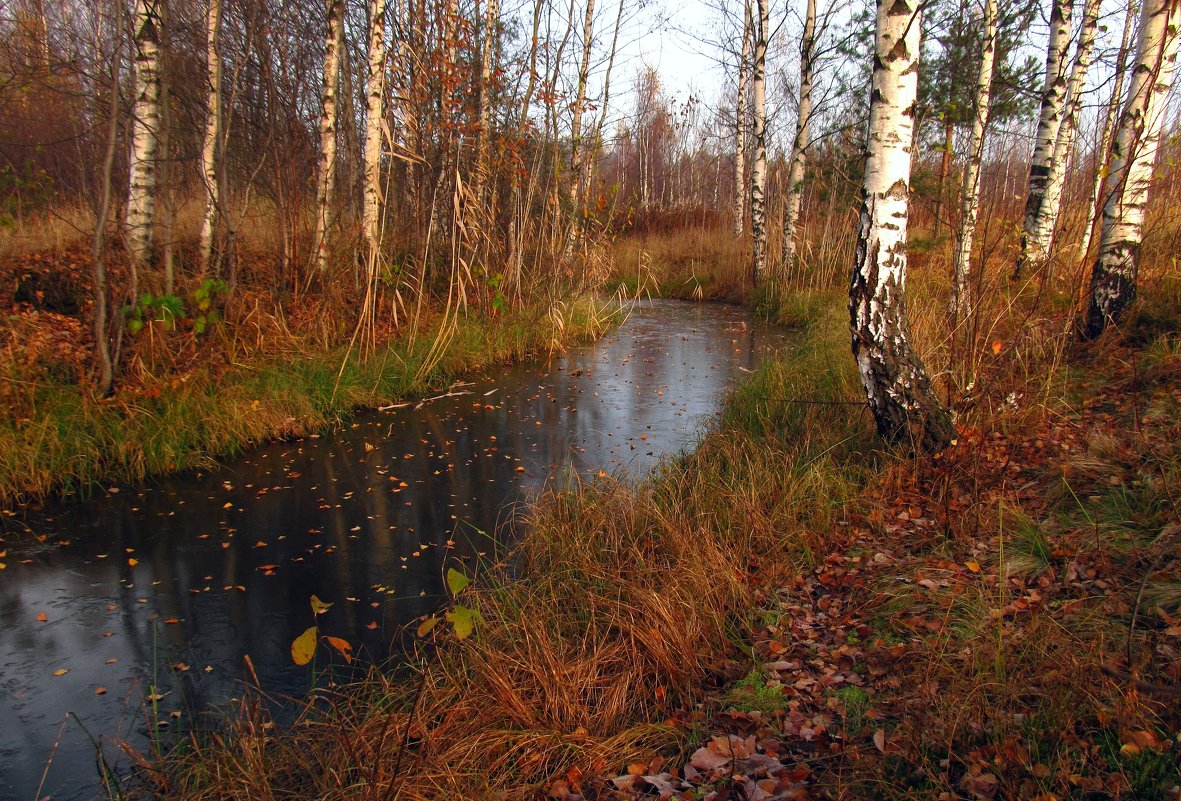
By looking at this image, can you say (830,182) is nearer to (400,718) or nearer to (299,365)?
(299,365)

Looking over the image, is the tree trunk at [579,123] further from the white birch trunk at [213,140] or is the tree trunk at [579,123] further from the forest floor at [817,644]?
the forest floor at [817,644]

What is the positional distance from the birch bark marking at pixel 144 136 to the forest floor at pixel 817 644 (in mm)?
5303

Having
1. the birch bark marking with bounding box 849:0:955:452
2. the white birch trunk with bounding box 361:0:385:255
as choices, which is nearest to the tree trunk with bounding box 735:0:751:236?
the white birch trunk with bounding box 361:0:385:255

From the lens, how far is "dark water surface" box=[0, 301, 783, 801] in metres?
3.48

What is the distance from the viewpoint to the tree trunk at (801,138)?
12.7 meters

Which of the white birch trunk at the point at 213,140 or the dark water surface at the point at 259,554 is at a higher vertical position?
the white birch trunk at the point at 213,140

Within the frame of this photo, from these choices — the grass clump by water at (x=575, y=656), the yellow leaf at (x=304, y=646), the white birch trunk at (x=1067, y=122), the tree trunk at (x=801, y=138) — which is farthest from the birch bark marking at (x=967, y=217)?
the yellow leaf at (x=304, y=646)

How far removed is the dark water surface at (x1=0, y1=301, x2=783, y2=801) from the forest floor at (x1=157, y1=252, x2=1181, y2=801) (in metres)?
0.51

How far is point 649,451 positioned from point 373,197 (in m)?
4.46

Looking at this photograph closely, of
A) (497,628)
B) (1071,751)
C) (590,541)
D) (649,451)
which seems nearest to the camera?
(1071,751)

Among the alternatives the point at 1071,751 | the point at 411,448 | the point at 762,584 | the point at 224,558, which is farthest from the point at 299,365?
the point at 1071,751

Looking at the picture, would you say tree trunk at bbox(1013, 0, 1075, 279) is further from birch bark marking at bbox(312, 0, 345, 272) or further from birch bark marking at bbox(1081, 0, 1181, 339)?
birch bark marking at bbox(312, 0, 345, 272)

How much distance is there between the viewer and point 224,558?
4938mm

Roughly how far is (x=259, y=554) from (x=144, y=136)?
4.60 m
